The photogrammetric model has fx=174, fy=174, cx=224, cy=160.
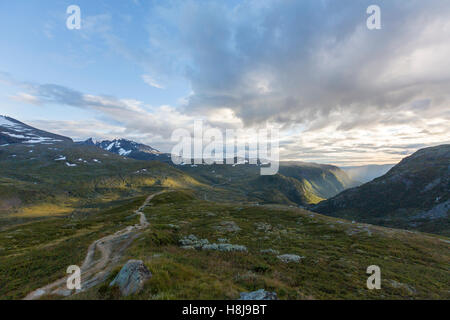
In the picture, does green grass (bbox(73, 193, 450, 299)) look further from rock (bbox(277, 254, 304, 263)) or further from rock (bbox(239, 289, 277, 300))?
rock (bbox(277, 254, 304, 263))

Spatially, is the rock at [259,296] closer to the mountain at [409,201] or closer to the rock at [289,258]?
the rock at [289,258]

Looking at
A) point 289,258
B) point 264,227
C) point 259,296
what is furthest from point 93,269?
point 264,227

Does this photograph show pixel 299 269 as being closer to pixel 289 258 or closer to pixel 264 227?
pixel 289 258

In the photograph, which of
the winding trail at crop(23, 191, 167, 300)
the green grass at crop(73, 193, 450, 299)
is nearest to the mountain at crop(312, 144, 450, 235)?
the green grass at crop(73, 193, 450, 299)

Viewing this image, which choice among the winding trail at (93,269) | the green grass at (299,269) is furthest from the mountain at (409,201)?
the winding trail at (93,269)
